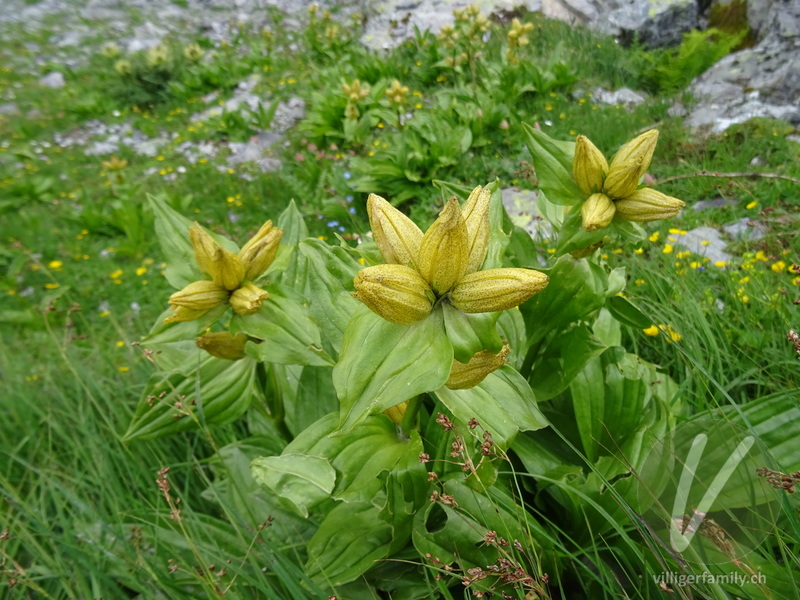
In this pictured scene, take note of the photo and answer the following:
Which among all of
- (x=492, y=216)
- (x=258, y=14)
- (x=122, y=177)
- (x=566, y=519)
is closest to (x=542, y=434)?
(x=566, y=519)

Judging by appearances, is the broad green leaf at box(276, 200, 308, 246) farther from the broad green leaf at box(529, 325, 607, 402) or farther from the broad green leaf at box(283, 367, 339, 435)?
the broad green leaf at box(529, 325, 607, 402)

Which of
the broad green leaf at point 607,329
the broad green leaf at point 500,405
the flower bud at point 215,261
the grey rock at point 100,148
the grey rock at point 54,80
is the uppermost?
the flower bud at point 215,261

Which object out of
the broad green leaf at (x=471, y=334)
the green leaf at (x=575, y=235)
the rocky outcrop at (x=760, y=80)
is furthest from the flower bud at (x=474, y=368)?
the rocky outcrop at (x=760, y=80)

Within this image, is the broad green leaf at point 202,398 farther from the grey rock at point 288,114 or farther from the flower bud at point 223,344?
the grey rock at point 288,114

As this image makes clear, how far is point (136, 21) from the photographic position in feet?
42.3

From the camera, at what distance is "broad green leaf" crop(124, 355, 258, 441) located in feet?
6.49

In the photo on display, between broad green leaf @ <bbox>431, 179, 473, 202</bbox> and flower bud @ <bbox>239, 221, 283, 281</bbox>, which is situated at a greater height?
broad green leaf @ <bbox>431, 179, 473, 202</bbox>

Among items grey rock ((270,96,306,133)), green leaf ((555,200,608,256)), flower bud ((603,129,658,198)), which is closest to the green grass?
grey rock ((270,96,306,133))

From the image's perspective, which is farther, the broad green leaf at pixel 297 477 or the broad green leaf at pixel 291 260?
the broad green leaf at pixel 291 260

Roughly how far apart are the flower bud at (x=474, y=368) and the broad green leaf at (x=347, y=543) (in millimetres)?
811

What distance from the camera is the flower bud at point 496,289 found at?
3.87 ft

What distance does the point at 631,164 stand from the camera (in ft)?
5.24

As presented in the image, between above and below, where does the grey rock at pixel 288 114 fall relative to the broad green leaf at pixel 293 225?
below

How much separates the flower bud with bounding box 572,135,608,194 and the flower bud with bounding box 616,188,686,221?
106mm
